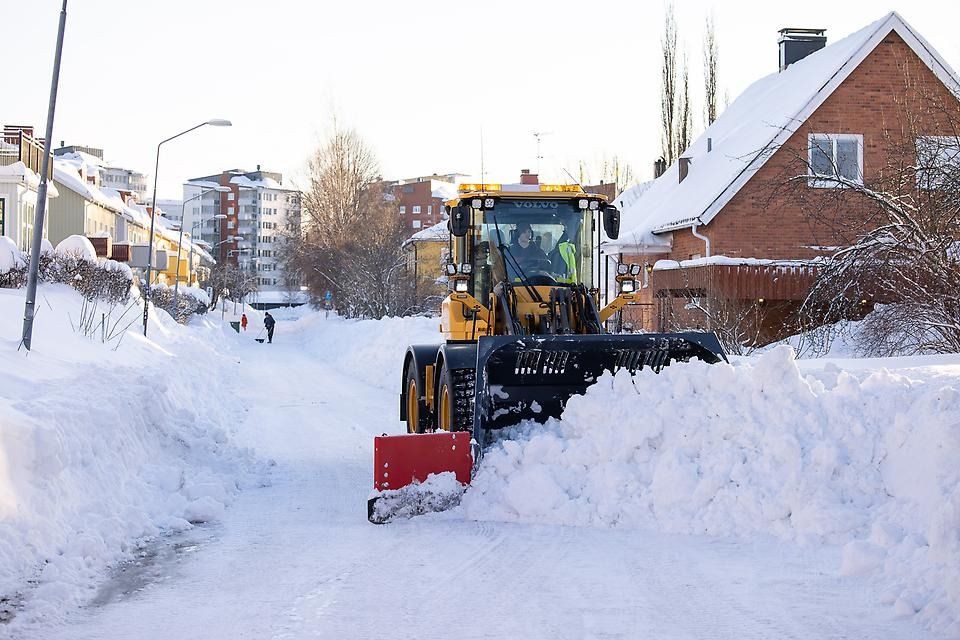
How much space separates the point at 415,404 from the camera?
1125 centimetres

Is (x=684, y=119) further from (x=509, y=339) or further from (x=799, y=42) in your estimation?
(x=509, y=339)

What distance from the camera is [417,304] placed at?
48.1 m

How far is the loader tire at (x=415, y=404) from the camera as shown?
1076cm

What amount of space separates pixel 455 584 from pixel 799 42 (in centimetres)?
3037

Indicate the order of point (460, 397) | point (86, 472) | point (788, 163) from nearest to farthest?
1. point (86, 472)
2. point (460, 397)
3. point (788, 163)

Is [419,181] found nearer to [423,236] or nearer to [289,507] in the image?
[423,236]

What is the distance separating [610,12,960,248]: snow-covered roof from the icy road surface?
638 inches

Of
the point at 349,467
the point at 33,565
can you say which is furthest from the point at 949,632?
the point at 349,467

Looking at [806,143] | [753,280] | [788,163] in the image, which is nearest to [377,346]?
[753,280]

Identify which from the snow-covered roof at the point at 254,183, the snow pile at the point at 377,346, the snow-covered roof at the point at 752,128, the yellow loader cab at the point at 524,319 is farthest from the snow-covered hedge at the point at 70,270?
the snow-covered roof at the point at 254,183

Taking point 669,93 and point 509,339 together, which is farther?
point 669,93

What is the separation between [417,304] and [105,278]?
2176cm

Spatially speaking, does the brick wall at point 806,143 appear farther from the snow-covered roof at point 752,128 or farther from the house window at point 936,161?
the house window at point 936,161

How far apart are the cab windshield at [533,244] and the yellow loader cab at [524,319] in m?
0.01
